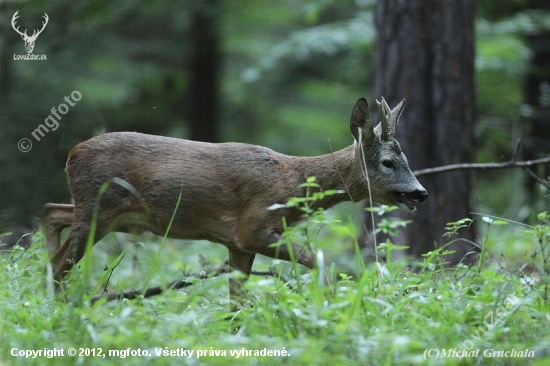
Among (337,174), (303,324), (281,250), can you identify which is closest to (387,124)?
(337,174)

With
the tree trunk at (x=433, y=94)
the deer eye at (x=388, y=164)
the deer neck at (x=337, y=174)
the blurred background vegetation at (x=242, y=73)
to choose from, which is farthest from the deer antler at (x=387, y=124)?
the blurred background vegetation at (x=242, y=73)

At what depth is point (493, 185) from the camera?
16.4m

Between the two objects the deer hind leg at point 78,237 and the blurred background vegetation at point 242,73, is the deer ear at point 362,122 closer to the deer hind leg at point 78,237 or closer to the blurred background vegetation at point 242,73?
the deer hind leg at point 78,237

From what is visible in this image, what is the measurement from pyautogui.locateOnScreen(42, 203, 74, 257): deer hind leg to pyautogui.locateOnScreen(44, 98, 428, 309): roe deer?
0.10m

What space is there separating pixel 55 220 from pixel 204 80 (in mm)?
7479

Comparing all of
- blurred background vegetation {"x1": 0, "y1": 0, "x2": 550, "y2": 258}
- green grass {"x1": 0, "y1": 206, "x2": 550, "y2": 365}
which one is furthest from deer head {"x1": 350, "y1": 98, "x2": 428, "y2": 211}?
blurred background vegetation {"x1": 0, "y1": 0, "x2": 550, "y2": 258}

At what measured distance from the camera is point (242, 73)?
12375 millimetres

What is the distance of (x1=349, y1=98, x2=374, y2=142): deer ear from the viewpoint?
501 centimetres

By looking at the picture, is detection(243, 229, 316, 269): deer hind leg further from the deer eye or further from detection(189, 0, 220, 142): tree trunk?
detection(189, 0, 220, 142): tree trunk

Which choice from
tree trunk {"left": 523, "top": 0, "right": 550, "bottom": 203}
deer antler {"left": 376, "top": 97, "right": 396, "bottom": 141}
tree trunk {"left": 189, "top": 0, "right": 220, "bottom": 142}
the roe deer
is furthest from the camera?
tree trunk {"left": 189, "top": 0, "right": 220, "bottom": 142}

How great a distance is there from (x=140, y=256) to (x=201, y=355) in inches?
198

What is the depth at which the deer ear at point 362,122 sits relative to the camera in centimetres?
501

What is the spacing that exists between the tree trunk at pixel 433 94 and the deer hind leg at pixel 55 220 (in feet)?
10.6

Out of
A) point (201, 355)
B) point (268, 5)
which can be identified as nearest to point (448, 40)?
point (201, 355)
